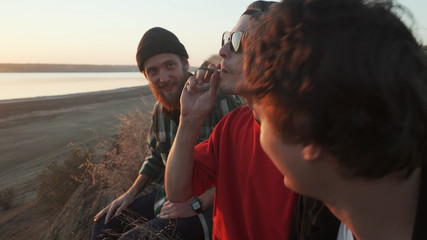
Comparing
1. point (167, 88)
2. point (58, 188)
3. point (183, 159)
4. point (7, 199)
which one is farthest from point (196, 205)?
point (7, 199)

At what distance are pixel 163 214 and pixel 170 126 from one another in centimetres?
83

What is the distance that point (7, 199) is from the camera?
19.7ft

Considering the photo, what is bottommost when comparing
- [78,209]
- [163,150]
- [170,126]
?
[78,209]

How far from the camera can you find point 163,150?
278 cm

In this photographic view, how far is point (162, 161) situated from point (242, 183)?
58.4 inches

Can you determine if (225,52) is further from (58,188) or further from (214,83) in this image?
(58,188)

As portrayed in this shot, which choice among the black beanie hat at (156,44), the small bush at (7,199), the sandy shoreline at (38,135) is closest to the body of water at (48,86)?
the sandy shoreline at (38,135)

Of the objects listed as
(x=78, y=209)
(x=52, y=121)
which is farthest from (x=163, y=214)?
(x=52, y=121)

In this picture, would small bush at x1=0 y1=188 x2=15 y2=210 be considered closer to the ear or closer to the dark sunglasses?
the dark sunglasses

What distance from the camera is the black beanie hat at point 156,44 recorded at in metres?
2.86

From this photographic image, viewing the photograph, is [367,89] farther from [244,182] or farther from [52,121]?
[52,121]

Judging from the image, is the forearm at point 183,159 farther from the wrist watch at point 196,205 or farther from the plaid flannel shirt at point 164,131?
the plaid flannel shirt at point 164,131

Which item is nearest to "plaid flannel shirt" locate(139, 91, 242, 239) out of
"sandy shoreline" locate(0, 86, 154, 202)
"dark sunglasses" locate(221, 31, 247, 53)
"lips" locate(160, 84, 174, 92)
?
"lips" locate(160, 84, 174, 92)

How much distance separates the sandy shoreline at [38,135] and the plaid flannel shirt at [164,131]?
→ 8.55 ft
